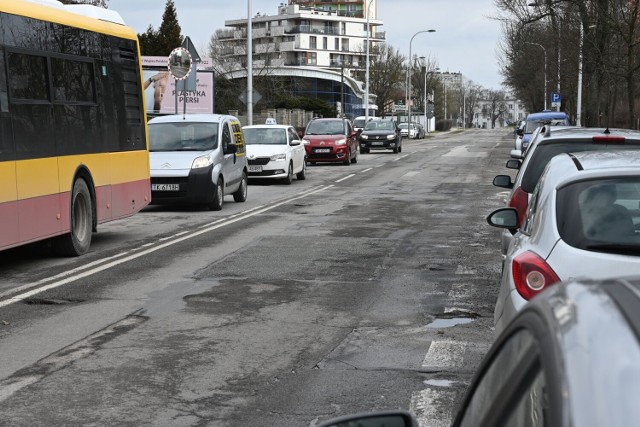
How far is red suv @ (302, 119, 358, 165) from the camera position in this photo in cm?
3916

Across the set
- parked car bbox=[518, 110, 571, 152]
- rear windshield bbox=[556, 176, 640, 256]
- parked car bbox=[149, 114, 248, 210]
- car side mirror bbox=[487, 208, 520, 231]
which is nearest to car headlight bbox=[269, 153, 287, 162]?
parked car bbox=[149, 114, 248, 210]

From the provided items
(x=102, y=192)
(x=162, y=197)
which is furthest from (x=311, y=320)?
(x=162, y=197)

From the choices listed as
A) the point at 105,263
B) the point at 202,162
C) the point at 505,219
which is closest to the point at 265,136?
the point at 202,162

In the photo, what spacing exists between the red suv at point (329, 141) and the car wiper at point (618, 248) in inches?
1298

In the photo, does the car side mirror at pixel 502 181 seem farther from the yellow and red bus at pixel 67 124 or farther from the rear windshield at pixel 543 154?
the yellow and red bus at pixel 67 124

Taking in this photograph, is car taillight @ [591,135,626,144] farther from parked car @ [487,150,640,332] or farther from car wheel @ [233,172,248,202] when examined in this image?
car wheel @ [233,172,248,202]

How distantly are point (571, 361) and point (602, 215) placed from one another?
4.10 metres

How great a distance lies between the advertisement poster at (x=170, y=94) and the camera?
46562mm

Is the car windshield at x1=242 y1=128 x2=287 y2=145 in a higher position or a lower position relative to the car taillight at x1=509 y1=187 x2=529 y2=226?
lower

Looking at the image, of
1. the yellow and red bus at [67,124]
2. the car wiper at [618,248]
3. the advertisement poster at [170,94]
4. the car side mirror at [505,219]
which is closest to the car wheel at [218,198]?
the yellow and red bus at [67,124]

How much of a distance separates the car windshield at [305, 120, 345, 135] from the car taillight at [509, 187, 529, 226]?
2999 centimetres

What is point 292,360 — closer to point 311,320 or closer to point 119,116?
point 311,320

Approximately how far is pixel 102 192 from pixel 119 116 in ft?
4.25

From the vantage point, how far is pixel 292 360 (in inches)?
299
